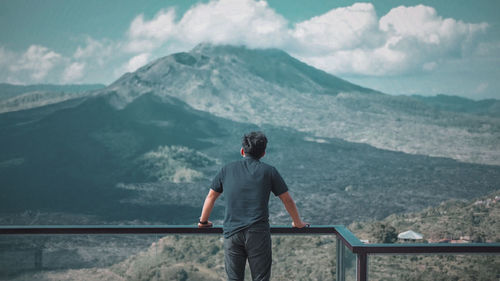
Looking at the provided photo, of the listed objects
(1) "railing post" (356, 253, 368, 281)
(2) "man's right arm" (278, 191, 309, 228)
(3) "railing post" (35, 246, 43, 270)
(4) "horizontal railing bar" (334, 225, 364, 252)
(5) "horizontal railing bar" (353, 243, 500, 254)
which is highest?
(2) "man's right arm" (278, 191, 309, 228)

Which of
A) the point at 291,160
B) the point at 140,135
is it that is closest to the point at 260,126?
the point at 291,160

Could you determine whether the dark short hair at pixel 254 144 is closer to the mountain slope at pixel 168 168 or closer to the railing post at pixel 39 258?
the railing post at pixel 39 258

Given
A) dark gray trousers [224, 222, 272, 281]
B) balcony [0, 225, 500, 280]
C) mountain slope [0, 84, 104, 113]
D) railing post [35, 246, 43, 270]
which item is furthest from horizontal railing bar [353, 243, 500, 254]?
mountain slope [0, 84, 104, 113]

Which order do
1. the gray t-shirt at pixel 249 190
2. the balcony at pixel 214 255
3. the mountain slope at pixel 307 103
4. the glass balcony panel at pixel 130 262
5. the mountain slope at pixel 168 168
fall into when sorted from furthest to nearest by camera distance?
the mountain slope at pixel 307 103
the mountain slope at pixel 168 168
the glass balcony panel at pixel 130 262
the balcony at pixel 214 255
the gray t-shirt at pixel 249 190

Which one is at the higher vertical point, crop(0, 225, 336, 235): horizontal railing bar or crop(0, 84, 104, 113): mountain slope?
crop(0, 84, 104, 113): mountain slope

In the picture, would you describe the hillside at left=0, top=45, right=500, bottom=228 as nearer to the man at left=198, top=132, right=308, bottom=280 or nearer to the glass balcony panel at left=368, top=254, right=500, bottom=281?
the glass balcony panel at left=368, top=254, right=500, bottom=281

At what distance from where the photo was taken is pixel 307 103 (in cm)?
11519

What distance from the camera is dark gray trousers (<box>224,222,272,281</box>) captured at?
2209 mm

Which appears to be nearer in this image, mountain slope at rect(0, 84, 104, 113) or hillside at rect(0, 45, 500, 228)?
Answer: hillside at rect(0, 45, 500, 228)

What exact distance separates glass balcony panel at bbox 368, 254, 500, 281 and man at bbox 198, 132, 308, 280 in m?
0.52

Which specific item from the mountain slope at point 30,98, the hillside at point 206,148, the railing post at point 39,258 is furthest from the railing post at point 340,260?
the mountain slope at point 30,98

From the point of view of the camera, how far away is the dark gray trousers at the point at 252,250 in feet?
7.25

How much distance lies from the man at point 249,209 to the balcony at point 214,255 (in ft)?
0.38

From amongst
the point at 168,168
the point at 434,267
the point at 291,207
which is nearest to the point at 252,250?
the point at 291,207
